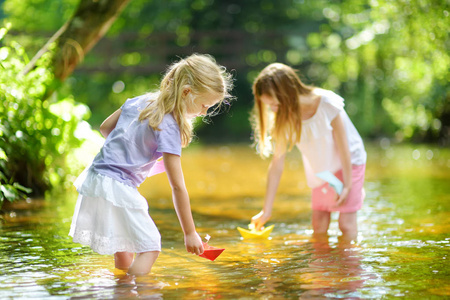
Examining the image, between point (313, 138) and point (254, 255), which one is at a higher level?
point (313, 138)

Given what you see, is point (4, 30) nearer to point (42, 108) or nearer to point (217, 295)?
point (42, 108)

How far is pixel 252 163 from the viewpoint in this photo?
11.2m

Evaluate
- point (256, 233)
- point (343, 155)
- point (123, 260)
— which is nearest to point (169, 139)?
point (123, 260)

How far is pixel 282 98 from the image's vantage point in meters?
4.49

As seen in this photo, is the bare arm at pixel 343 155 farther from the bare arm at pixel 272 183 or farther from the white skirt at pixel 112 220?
the white skirt at pixel 112 220

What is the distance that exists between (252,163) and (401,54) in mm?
5785

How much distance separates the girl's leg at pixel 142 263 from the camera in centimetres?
334

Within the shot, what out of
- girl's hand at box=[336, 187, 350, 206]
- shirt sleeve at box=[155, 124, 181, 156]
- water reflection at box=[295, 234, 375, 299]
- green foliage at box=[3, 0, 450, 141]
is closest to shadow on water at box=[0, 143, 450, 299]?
water reflection at box=[295, 234, 375, 299]

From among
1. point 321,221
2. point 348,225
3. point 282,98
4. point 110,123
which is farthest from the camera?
point 321,221

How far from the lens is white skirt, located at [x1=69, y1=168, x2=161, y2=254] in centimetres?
325

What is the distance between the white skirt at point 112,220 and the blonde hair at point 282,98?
1.55 meters

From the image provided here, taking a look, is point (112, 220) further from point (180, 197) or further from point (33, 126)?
point (33, 126)

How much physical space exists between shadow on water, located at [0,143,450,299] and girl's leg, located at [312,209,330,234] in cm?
9

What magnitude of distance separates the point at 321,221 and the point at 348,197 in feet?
1.04
